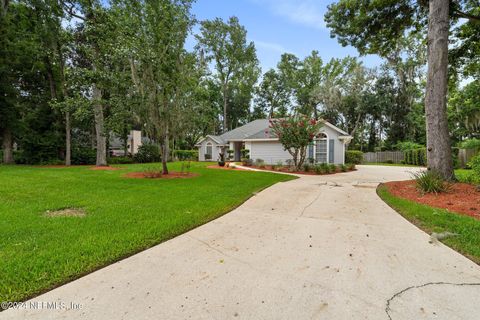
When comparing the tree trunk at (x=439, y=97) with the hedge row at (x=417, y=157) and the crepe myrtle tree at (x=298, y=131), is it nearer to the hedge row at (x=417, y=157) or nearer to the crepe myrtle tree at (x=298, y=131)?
the crepe myrtle tree at (x=298, y=131)

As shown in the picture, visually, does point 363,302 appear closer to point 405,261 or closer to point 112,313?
point 405,261

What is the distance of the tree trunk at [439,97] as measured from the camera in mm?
7559

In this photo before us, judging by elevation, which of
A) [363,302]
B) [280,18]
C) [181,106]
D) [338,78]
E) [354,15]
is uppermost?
[338,78]

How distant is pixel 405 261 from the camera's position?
297cm

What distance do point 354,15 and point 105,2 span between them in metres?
13.9

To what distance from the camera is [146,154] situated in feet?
79.9

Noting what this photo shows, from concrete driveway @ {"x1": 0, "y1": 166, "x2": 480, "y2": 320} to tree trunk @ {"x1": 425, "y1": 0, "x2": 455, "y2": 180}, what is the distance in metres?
4.98

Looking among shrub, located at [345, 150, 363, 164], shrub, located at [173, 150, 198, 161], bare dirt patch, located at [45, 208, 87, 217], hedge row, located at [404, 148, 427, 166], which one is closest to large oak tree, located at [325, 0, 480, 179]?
bare dirt patch, located at [45, 208, 87, 217]

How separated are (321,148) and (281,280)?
54.5 feet

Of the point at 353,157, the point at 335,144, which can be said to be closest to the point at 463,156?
the point at 353,157

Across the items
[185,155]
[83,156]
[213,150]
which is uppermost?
[213,150]

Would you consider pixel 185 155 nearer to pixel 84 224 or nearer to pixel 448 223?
pixel 84 224

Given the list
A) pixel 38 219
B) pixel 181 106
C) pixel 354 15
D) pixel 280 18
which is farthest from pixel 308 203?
pixel 280 18

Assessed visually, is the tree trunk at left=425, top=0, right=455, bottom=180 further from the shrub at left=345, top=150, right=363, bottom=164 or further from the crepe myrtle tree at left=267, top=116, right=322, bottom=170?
the shrub at left=345, top=150, right=363, bottom=164
